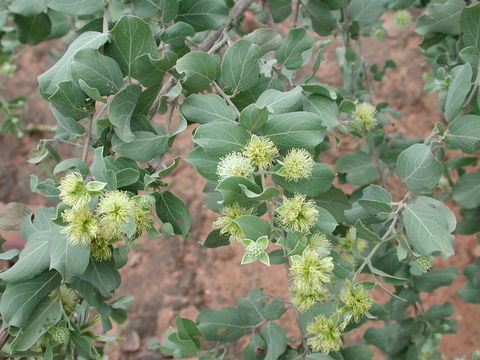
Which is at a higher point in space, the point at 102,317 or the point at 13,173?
the point at 102,317

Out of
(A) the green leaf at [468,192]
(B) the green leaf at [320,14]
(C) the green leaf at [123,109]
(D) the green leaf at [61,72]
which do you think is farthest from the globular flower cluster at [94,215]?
(A) the green leaf at [468,192]

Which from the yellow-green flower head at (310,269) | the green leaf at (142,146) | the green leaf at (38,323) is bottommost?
the green leaf at (38,323)

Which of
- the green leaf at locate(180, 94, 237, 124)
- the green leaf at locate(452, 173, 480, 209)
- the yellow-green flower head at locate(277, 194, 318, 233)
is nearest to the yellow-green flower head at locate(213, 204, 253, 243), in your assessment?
the yellow-green flower head at locate(277, 194, 318, 233)

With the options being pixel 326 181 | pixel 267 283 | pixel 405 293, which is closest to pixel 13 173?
pixel 267 283

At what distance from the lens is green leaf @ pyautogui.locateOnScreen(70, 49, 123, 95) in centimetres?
100

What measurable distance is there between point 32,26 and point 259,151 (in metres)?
1.07

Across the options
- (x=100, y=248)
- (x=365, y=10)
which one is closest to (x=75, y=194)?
(x=100, y=248)

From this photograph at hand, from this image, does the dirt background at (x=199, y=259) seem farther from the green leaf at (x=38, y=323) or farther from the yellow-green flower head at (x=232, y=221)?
the yellow-green flower head at (x=232, y=221)

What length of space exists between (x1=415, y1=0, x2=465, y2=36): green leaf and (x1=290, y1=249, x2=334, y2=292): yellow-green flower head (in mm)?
917

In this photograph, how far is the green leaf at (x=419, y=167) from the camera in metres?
1.16

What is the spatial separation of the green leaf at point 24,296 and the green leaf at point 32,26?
2.92 feet

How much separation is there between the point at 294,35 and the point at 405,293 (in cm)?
94

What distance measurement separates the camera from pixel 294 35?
122 cm

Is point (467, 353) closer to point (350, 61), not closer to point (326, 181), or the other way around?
point (350, 61)
